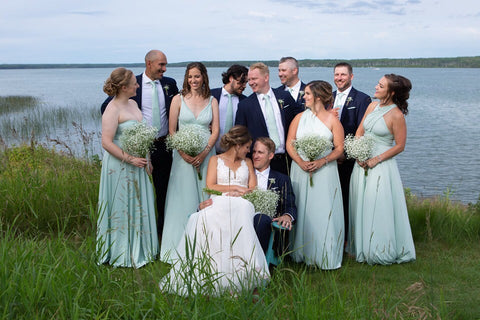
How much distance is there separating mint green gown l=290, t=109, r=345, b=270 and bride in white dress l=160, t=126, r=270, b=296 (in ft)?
2.46

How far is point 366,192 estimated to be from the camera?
6.48 m

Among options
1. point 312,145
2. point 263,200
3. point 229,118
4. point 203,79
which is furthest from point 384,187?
point 203,79

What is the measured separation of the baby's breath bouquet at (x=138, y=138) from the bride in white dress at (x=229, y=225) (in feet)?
2.44

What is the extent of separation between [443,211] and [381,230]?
5.19ft

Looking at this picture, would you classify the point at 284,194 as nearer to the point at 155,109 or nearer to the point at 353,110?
the point at 353,110

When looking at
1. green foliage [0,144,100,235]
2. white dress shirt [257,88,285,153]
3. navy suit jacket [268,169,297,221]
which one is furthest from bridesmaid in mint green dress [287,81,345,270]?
green foliage [0,144,100,235]

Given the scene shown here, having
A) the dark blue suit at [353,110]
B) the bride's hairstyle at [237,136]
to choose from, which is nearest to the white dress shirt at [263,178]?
the bride's hairstyle at [237,136]

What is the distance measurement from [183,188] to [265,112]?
1.38 metres

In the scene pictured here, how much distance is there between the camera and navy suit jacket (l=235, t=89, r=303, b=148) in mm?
6574

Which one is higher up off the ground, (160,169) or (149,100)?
(149,100)

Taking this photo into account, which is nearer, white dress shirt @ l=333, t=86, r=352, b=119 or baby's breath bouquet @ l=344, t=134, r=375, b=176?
baby's breath bouquet @ l=344, t=134, r=375, b=176

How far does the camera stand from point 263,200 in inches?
223

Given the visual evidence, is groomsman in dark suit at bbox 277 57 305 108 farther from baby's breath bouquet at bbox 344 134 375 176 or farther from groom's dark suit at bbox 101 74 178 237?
groom's dark suit at bbox 101 74 178 237

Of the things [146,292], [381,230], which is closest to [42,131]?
[381,230]
